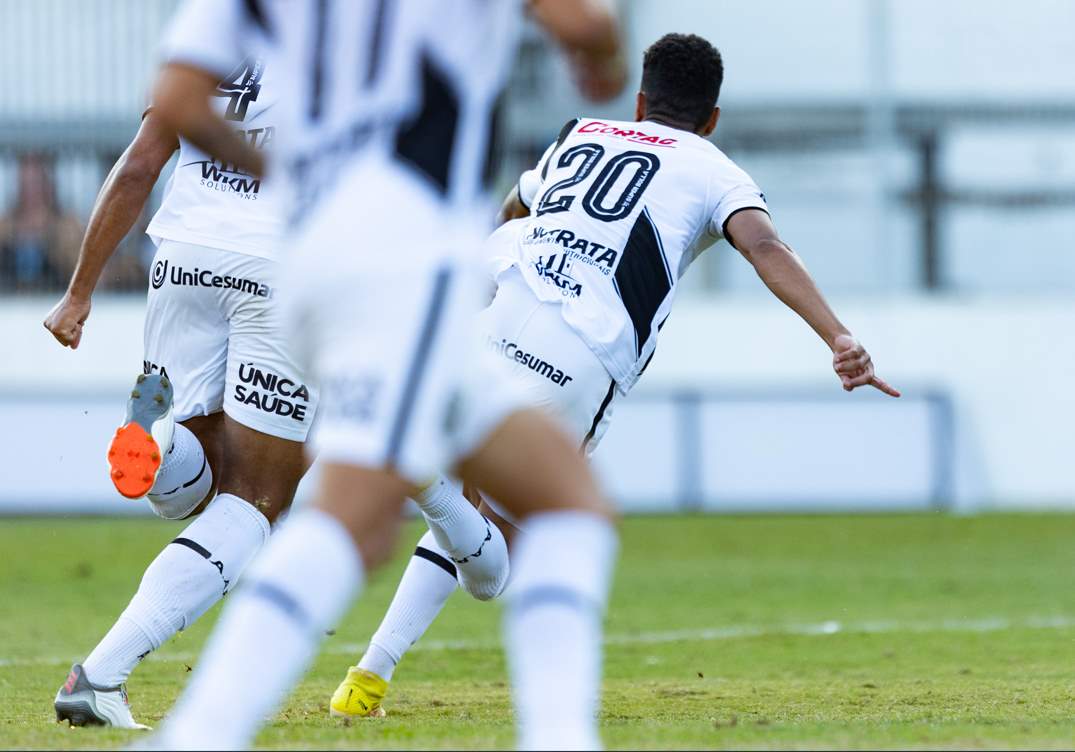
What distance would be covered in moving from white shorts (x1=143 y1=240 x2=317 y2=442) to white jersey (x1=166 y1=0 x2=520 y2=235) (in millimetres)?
2203

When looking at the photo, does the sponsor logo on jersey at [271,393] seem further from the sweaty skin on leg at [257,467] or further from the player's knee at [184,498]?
the player's knee at [184,498]

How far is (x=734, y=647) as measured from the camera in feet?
26.3

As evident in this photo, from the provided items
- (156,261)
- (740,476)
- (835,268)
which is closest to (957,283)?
(835,268)

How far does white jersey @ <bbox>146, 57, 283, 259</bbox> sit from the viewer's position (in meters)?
5.62

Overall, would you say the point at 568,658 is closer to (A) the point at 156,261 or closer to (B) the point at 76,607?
(A) the point at 156,261

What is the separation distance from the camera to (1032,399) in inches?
685

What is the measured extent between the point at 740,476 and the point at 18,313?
730cm

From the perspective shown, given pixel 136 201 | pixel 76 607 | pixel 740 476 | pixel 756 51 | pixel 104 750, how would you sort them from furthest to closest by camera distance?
pixel 756 51 → pixel 740 476 → pixel 76 607 → pixel 136 201 → pixel 104 750

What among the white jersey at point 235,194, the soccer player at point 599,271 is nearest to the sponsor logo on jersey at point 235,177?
the white jersey at point 235,194

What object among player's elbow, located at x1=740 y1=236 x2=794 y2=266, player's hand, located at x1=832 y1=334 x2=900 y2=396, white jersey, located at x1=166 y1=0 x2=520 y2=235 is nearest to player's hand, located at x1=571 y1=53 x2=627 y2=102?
white jersey, located at x1=166 y1=0 x2=520 y2=235

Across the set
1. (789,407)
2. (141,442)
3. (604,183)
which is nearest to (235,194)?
(141,442)

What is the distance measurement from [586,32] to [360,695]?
9.80 feet

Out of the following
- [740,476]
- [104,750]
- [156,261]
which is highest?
[156,261]

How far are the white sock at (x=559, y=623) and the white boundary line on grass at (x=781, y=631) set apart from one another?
4575 millimetres
